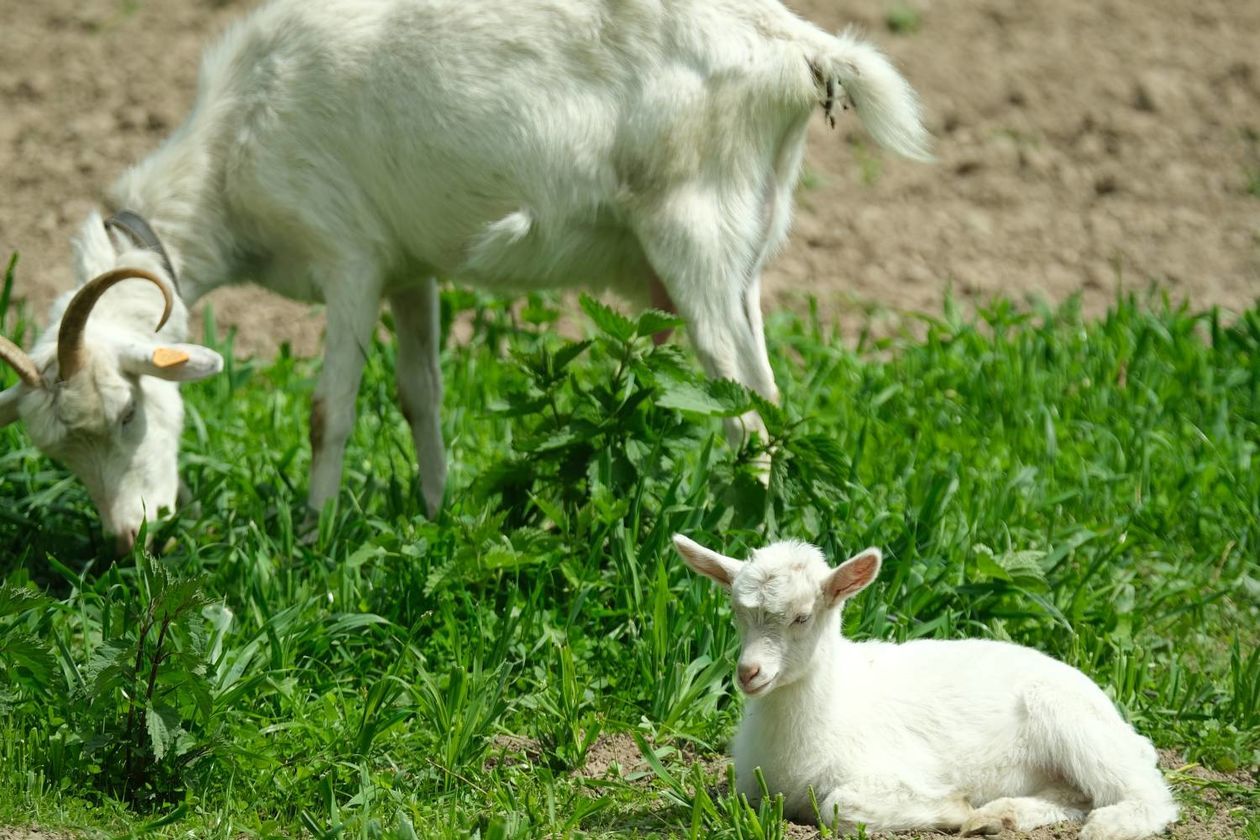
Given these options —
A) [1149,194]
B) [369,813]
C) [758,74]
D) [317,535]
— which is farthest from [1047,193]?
[369,813]

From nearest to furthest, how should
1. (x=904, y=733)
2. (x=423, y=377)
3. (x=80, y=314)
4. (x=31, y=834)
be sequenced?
(x=31, y=834) → (x=904, y=733) → (x=80, y=314) → (x=423, y=377)

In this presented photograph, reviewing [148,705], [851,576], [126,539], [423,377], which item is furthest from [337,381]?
[851,576]

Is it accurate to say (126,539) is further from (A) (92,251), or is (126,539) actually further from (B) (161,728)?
(B) (161,728)

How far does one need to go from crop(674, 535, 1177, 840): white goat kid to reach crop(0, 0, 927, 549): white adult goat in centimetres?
148

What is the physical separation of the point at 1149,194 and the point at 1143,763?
5.48 m

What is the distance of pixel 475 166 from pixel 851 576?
230 cm

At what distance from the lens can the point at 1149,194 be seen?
8.66 m

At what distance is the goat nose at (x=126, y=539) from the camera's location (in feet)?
17.0

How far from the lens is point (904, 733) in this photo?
386 centimetres

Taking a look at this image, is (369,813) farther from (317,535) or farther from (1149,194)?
(1149,194)

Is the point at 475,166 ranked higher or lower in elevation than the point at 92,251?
higher

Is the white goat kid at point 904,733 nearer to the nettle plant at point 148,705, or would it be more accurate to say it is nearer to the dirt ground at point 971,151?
the nettle plant at point 148,705

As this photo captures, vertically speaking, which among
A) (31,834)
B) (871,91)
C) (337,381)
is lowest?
(31,834)

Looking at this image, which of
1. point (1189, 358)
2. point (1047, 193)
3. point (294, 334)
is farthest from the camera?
point (1047, 193)
